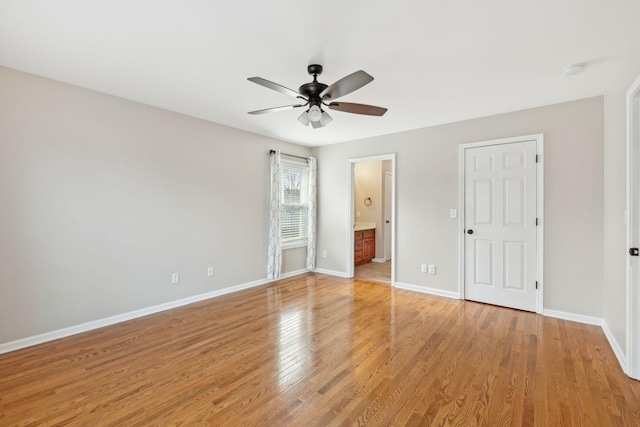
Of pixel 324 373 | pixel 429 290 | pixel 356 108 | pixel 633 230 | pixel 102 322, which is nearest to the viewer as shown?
pixel 633 230

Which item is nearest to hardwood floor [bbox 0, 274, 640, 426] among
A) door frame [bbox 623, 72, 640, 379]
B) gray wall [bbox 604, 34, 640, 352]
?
door frame [bbox 623, 72, 640, 379]

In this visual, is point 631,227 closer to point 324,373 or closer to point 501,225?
point 501,225

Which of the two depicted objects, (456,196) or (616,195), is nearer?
(616,195)


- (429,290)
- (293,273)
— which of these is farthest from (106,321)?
(429,290)

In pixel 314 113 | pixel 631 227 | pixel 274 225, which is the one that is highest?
pixel 314 113

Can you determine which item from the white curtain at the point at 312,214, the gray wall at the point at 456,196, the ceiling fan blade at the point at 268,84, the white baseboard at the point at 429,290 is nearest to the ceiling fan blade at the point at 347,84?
the ceiling fan blade at the point at 268,84

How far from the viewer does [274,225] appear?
5.04 m

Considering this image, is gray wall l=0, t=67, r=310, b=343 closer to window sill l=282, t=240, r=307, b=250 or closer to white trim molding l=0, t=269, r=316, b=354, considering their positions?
white trim molding l=0, t=269, r=316, b=354

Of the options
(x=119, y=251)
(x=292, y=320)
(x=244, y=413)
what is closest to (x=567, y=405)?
(x=244, y=413)

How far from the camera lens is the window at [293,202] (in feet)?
17.8

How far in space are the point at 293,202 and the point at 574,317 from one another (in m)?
4.34

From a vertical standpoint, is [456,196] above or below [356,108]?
below

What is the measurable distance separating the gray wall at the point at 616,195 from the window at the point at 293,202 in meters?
4.25

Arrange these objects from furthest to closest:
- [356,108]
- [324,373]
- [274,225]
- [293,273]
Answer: [293,273], [274,225], [356,108], [324,373]
